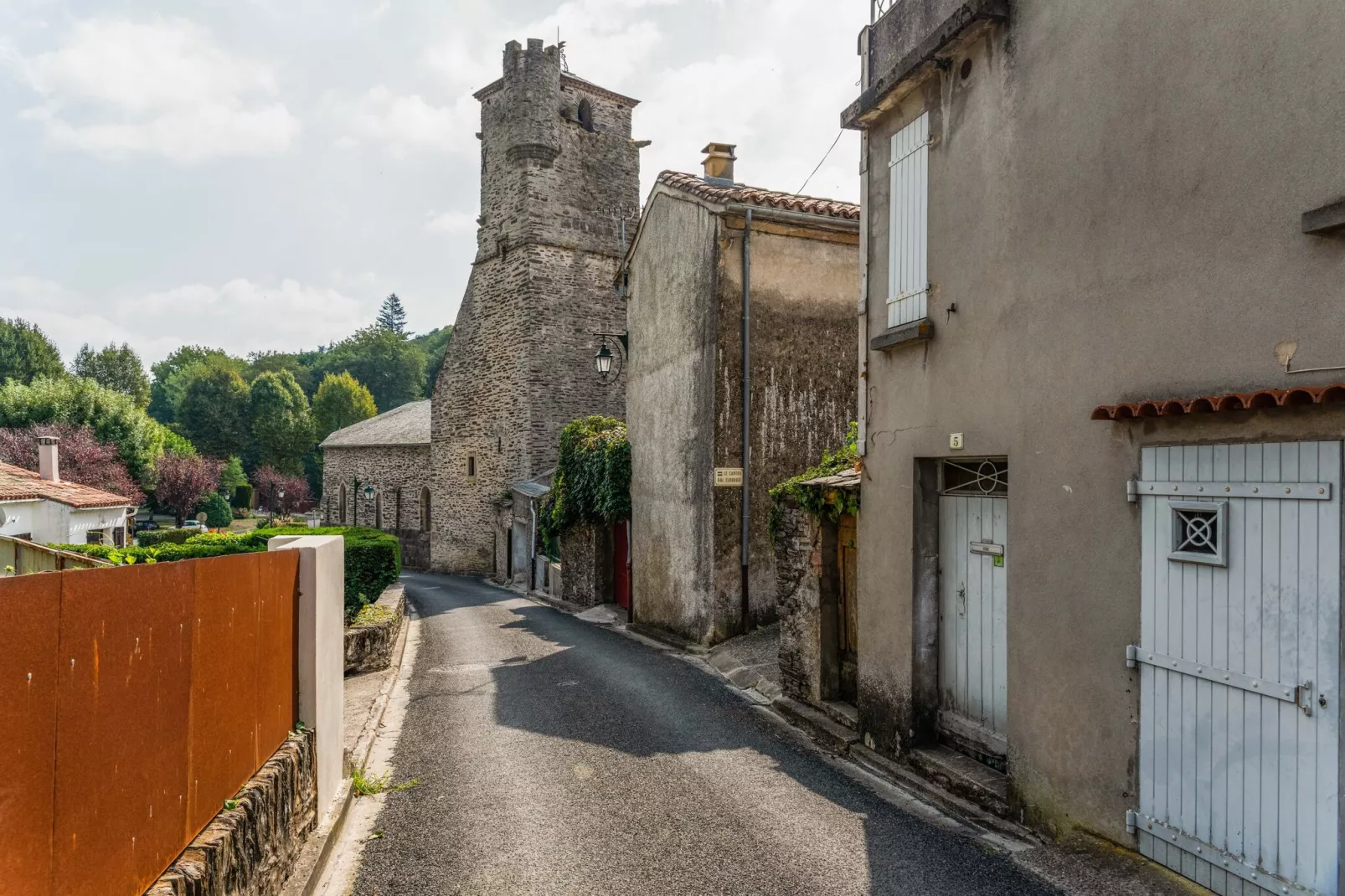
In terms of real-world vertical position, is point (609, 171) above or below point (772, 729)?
above

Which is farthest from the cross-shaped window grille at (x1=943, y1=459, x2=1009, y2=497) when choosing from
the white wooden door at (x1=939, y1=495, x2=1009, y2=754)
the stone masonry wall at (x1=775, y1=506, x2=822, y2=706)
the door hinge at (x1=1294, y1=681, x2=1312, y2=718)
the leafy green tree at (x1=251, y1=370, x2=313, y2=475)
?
the leafy green tree at (x1=251, y1=370, x2=313, y2=475)

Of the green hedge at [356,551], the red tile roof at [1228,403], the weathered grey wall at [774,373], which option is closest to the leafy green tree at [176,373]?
the green hedge at [356,551]

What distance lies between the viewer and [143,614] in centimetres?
315

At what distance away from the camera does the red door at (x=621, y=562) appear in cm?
1662

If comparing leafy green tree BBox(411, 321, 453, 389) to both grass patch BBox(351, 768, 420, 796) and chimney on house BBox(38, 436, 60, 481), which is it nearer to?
chimney on house BBox(38, 436, 60, 481)

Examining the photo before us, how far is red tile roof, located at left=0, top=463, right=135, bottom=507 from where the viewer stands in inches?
698

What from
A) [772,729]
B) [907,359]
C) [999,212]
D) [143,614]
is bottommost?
[772,729]

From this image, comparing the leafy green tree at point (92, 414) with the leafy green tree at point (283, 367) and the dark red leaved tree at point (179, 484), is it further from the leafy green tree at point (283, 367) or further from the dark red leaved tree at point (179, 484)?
the leafy green tree at point (283, 367)

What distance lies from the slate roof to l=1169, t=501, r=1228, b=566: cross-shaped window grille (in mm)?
31210

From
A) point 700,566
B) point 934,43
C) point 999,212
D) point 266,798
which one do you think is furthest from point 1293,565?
point 700,566

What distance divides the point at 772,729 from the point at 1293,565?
206 inches

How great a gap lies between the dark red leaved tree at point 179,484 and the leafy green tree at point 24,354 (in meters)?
13.7

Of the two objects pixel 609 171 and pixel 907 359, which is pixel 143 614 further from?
pixel 609 171

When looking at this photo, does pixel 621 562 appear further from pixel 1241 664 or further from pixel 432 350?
pixel 432 350
